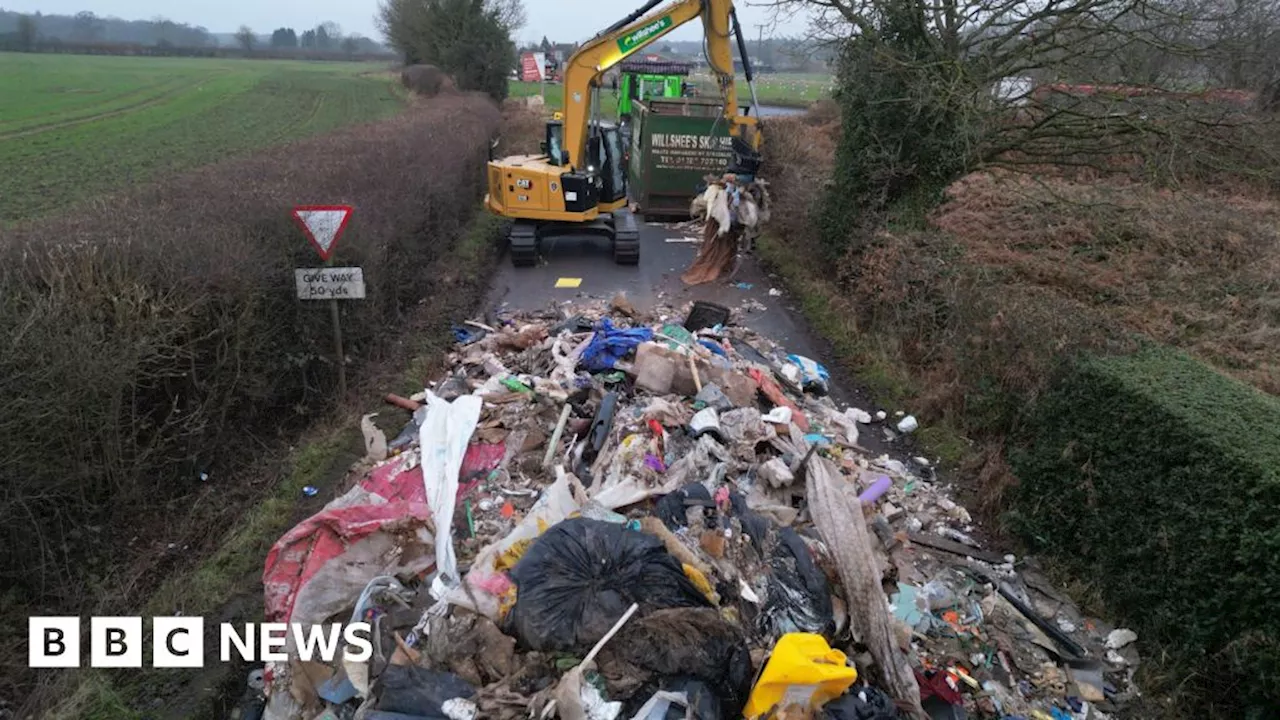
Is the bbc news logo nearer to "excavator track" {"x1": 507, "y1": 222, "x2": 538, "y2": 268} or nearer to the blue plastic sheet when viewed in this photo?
the blue plastic sheet

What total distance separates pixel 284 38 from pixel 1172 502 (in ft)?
379

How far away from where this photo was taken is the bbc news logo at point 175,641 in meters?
3.95

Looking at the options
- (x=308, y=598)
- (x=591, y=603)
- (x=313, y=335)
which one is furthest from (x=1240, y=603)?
(x=313, y=335)

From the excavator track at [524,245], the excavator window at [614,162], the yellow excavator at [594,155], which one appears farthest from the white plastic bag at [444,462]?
the excavator window at [614,162]

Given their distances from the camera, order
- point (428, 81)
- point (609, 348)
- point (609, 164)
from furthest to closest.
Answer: point (428, 81) → point (609, 164) → point (609, 348)

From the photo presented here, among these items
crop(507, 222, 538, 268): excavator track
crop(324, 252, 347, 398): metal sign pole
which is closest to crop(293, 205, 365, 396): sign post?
crop(324, 252, 347, 398): metal sign pole

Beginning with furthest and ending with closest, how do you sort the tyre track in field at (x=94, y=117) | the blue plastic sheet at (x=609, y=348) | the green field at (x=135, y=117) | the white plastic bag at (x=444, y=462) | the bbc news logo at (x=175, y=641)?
the tyre track in field at (x=94, y=117) → the green field at (x=135, y=117) → the blue plastic sheet at (x=609, y=348) → the white plastic bag at (x=444, y=462) → the bbc news logo at (x=175, y=641)

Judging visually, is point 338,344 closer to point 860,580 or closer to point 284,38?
point 860,580

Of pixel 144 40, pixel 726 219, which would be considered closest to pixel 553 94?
pixel 726 219

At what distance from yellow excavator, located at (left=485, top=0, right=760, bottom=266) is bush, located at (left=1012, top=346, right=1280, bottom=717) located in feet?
22.6

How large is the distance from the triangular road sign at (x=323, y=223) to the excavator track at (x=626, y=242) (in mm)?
6105

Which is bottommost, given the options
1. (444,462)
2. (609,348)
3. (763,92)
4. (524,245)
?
(444,462)

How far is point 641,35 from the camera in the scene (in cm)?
1095

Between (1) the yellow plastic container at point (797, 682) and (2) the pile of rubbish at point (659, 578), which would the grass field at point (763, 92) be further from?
(1) the yellow plastic container at point (797, 682)
